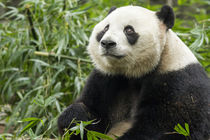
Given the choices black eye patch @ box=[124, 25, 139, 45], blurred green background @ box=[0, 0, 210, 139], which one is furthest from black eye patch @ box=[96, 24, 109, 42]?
blurred green background @ box=[0, 0, 210, 139]

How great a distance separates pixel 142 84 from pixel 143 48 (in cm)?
34

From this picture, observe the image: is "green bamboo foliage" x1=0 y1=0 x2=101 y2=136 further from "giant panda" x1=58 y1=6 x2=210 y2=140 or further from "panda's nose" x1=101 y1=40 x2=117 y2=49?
"panda's nose" x1=101 y1=40 x2=117 y2=49

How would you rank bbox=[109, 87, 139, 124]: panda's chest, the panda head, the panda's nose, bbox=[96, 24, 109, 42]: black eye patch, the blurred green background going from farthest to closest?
the blurred green background < bbox=[109, 87, 139, 124]: panda's chest < bbox=[96, 24, 109, 42]: black eye patch < the panda head < the panda's nose

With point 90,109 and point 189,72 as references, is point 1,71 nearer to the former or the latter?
point 90,109

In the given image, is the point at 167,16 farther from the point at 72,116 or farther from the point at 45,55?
the point at 45,55

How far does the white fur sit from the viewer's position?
305 centimetres

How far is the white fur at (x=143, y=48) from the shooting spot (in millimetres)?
3053

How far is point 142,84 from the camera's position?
10.4 feet

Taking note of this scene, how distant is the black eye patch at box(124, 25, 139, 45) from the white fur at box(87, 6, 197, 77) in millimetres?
27

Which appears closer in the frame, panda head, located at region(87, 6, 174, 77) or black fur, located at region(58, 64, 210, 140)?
black fur, located at region(58, 64, 210, 140)

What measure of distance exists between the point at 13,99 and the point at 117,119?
8.11ft

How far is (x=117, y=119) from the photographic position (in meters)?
3.40

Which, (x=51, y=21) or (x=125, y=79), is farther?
(x=51, y=21)

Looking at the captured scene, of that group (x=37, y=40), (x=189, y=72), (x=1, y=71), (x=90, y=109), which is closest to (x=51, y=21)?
(x=37, y=40)
